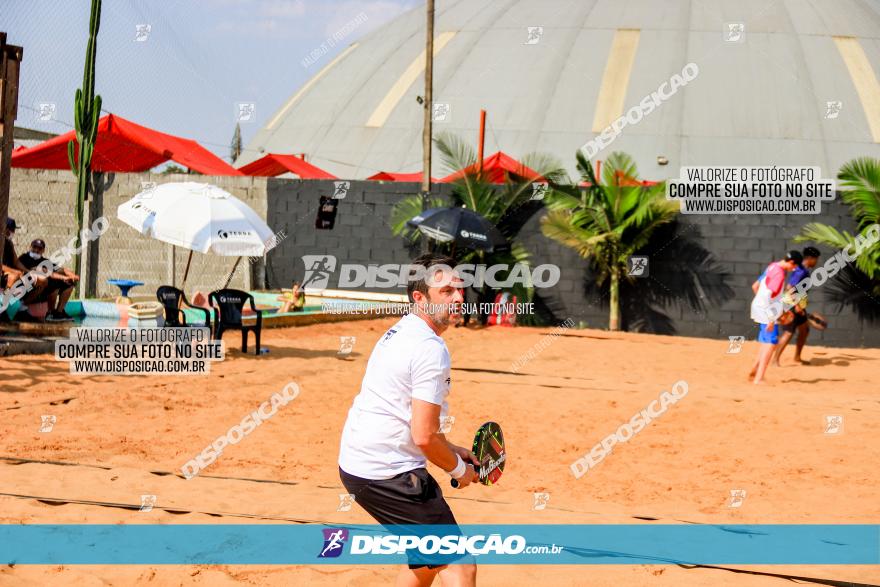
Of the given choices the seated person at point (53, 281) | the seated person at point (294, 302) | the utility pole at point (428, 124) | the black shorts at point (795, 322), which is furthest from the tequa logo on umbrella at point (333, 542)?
the utility pole at point (428, 124)

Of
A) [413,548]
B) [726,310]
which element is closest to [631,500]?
[413,548]

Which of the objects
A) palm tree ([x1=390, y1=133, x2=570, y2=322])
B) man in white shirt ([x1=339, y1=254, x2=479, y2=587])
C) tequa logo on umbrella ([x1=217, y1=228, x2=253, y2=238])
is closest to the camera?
man in white shirt ([x1=339, y1=254, x2=479, y2=587])

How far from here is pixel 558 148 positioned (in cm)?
3288

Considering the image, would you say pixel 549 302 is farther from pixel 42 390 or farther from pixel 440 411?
pixel 440 411

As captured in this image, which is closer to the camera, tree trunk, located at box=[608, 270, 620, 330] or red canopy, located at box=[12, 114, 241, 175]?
tree trunk, located at box=[608, 270, 620, 330]

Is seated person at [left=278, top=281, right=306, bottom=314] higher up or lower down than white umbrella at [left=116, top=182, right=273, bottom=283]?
lower down

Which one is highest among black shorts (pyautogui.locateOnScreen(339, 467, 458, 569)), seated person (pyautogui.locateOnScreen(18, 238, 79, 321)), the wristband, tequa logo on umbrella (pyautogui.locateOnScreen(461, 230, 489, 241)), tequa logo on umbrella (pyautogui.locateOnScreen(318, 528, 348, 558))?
tequa logo on umbrella (pyautogui.locateOnScreen(461, 230, 489, 241))

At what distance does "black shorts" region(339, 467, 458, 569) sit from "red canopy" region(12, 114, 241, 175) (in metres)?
21.5

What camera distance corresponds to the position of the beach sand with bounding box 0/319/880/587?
6164 mm

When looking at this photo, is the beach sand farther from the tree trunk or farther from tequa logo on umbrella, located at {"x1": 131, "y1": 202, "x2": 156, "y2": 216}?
the tree trunk

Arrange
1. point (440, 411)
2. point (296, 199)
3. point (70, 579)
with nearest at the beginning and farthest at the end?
point (440, 411), point (70, 579), point (296, 199)

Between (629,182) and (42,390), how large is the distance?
488 inches

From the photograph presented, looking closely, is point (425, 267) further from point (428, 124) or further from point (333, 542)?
point (428, 124)

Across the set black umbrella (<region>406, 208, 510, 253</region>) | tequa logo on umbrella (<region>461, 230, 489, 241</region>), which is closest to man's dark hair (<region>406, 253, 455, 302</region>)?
black umbrella (<region>406, 208, 510, 253</region>)
